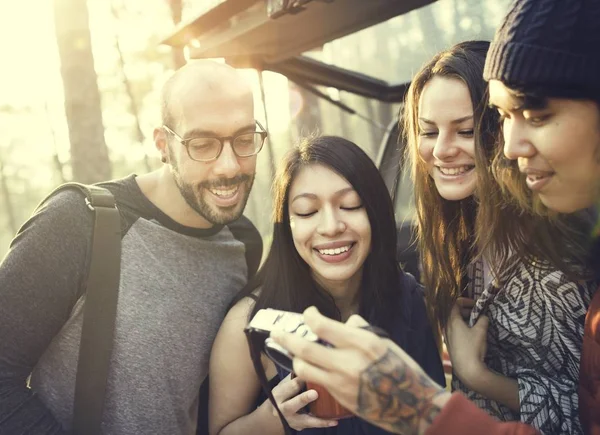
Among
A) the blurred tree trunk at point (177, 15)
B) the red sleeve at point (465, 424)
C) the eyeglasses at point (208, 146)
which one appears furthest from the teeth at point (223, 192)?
the blurred tree trunk at point (177, 15)

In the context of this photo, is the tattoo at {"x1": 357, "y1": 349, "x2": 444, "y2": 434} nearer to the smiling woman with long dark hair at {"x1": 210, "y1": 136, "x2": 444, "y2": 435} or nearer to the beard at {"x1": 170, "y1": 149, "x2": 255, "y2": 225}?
the smiling woman with long dark hair at {"x1": 210, "y1": 136, "x2": 444, "y2": 435}

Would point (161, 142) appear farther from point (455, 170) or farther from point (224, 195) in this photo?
point (455, 170)

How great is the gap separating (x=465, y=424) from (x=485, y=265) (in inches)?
47.7

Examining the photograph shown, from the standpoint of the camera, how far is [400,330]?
2529mm

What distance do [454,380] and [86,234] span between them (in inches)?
66.7

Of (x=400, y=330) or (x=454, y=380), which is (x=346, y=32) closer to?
(x=400, y=330)

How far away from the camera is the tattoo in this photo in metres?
1.39

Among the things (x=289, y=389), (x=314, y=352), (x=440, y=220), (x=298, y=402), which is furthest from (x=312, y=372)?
(x=440, y=220)

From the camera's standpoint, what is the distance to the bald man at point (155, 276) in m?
2.10

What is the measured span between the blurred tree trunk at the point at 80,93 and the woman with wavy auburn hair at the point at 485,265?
453cm

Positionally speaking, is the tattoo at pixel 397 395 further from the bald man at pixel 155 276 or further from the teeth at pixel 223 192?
the teeth at pixel 223 192

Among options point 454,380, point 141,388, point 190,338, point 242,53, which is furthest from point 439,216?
point 242,53

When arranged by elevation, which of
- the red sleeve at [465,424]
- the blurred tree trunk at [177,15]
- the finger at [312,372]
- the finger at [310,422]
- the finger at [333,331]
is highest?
the blurred tree trunk at [177,15]

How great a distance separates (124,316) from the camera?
2.29m
